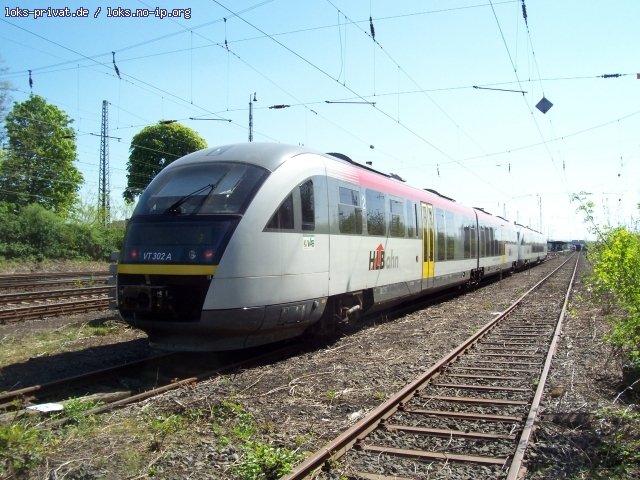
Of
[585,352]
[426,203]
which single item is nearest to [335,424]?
[585,352]

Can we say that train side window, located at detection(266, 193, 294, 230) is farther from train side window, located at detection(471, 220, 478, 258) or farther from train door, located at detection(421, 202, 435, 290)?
train side window, located at detection(471, 220, 478, 258)

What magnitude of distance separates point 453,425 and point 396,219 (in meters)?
7.46

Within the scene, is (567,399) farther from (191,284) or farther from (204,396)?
(191,284)

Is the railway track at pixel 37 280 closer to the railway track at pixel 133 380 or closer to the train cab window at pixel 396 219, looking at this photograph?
the railway track at pixel 133 380

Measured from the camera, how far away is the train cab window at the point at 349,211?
995 centimetres

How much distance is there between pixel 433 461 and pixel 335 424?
123 centimetres

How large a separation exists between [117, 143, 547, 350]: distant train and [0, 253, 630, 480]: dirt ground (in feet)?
2.66

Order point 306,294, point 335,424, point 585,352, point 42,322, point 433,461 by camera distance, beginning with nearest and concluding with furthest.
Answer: point 433,461 < point 335,424 < point 306,294 < point 585,352 < point 42,322

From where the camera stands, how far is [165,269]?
772 cm

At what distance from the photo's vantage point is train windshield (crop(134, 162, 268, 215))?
790 cm

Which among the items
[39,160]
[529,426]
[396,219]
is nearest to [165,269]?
[529,426]

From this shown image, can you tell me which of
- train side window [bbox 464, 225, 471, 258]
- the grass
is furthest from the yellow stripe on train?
train side window [bbox 464, 225, 471, 258]

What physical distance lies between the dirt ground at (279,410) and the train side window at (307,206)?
209cm

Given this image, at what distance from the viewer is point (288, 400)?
6.51m
